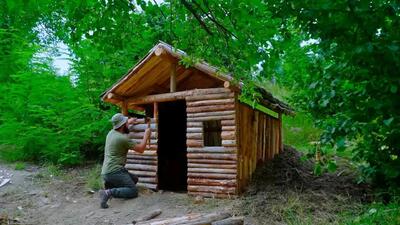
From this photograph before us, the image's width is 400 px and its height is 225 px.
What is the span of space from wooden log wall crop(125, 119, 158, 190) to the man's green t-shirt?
39.5 inches

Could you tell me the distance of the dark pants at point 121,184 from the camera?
973cm

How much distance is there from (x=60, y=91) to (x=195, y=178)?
624cm

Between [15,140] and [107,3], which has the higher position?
[107,3]

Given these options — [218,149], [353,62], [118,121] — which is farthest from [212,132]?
[353,62]

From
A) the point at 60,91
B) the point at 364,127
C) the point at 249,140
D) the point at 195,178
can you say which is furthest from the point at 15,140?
the point at 364,127

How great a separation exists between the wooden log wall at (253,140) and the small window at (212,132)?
1.20 meters

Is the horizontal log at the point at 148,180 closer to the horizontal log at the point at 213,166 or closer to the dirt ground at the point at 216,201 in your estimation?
the dirt ground at the point at 216,201

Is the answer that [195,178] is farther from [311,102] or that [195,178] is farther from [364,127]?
[364,127]

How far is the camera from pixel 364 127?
206 inches

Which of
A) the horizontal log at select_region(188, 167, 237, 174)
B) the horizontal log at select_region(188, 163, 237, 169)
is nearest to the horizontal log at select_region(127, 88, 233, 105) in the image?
the horizontal log at select_region(188, 163, 237, 169)

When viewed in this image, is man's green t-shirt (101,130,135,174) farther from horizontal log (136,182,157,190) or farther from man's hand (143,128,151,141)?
horizontal log (136,182,157,190)

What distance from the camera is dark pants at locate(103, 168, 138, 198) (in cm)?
973

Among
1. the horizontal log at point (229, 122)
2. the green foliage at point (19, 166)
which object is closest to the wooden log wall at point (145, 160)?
the horizontal log at point (229, 122)

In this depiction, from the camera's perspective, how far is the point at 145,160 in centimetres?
1099
